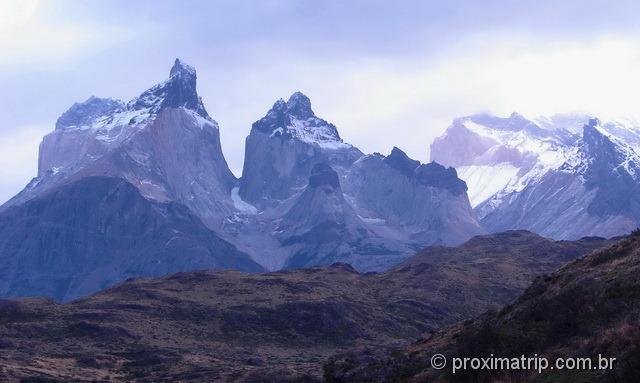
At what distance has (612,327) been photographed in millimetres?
52500

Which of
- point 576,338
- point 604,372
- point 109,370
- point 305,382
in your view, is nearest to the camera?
point 604,372

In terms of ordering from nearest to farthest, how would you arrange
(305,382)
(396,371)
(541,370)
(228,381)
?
(541,370), (396,371), (305,382), (228,381)

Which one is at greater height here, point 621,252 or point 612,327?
point 621,252

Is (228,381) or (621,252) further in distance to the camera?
(228,381)

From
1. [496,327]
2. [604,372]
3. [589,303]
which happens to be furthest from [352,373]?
[604,372]

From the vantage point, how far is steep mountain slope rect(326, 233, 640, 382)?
48.6 meters

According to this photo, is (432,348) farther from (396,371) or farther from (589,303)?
(589,303)

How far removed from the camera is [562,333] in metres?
57.8

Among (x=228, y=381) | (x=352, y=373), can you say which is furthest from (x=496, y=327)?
(x=228, y=381)

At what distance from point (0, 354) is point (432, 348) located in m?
109

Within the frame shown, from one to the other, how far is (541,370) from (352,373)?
23621 mm

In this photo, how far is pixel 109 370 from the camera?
163m

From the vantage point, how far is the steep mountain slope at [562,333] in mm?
48594

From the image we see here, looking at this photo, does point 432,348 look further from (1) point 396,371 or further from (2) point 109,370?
(2) point 109,370
